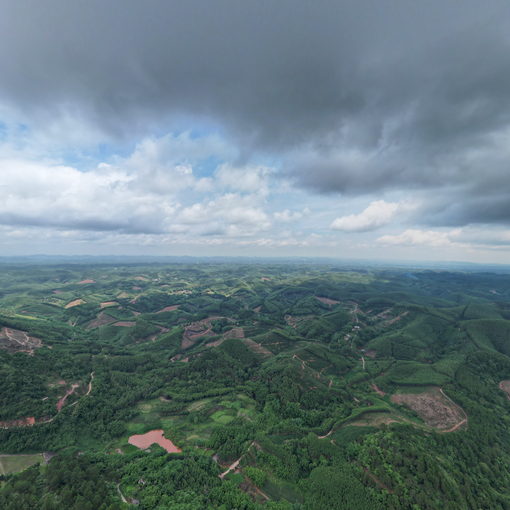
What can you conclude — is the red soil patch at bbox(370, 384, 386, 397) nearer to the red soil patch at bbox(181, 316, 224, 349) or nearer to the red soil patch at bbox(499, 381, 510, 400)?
the red soil patch at bbox(499, 381, 510, 400)

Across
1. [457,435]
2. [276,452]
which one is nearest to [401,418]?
[457,435]

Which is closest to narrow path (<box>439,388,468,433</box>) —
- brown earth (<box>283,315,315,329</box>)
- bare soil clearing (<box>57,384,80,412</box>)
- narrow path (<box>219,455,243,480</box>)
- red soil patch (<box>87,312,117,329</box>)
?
narrow path (<box>219,455,243,480</box>)

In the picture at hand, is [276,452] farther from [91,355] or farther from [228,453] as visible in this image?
[91,355]

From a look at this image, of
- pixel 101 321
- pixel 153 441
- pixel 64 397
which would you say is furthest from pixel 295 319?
pixel 64 397

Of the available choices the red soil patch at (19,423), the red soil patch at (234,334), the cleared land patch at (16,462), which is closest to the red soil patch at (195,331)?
the red soil patch at (234,334)

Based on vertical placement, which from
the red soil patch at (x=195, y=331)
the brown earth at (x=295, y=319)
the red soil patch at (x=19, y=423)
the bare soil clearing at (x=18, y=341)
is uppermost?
the bare soil clearing at (x=18, y=341)

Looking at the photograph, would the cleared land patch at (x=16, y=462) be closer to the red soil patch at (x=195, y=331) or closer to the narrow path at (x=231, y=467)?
the narrow path at (x=231, y=467)

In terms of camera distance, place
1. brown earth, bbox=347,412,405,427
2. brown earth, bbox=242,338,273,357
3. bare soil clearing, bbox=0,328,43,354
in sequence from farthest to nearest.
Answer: brown earth, bbox=242,338,273,357 < bare soil clearing, bbox=0,328,43,354 < brown earth, bbox=347,412,405,427
